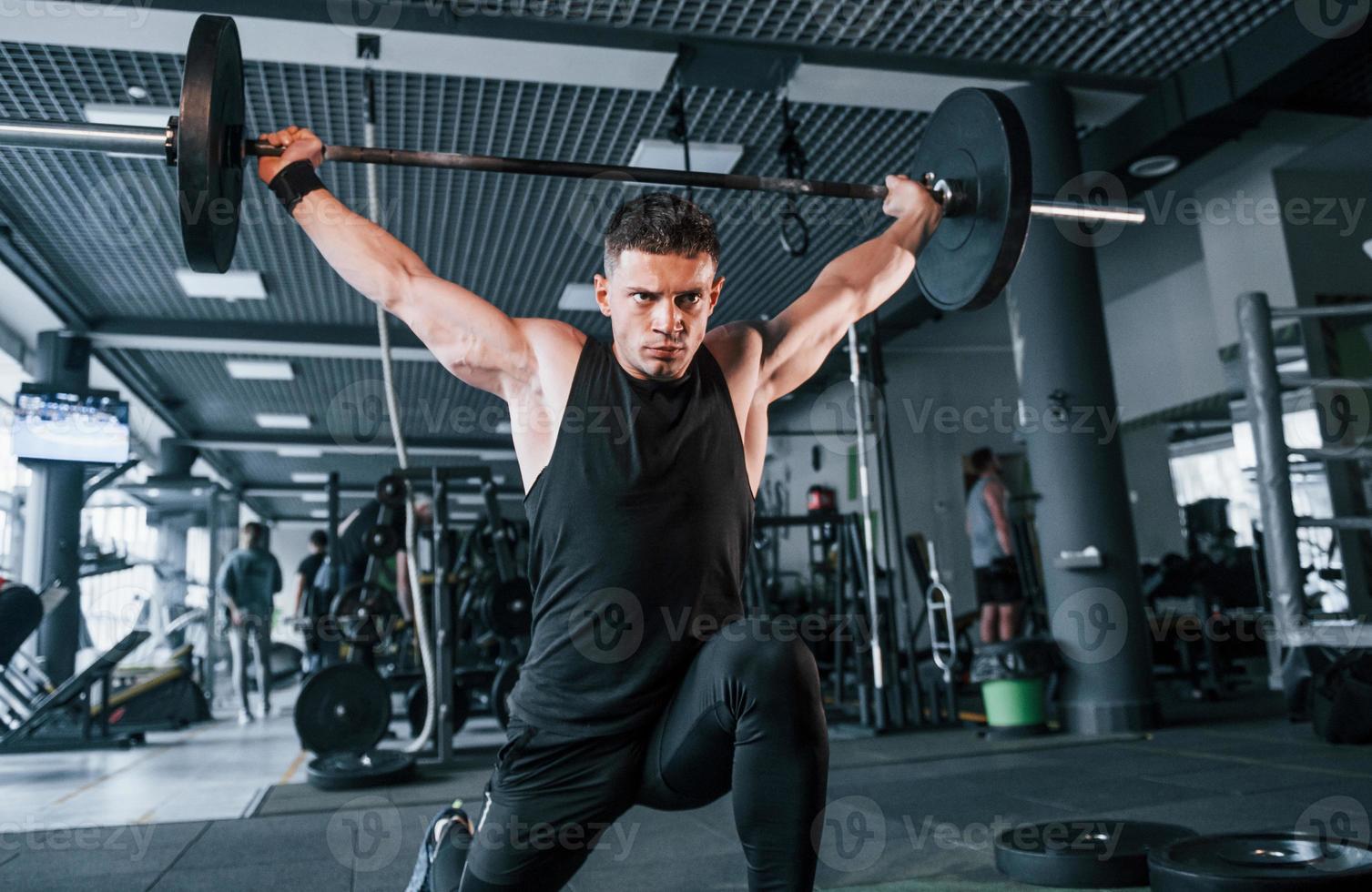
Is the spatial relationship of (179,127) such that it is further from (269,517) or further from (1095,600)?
(269,517)

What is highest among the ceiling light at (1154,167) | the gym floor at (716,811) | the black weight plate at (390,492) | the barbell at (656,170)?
the ceiling light at (1154,167)

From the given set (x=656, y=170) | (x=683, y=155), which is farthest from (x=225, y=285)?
(x=656, y=170)

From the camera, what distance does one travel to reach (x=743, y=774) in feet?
3.61

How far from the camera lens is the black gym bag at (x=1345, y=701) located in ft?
10.5

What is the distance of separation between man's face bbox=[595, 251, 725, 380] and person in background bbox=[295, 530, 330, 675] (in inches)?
154

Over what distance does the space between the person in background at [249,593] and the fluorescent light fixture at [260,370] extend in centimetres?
168

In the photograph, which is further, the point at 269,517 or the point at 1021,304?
the point at 269,517

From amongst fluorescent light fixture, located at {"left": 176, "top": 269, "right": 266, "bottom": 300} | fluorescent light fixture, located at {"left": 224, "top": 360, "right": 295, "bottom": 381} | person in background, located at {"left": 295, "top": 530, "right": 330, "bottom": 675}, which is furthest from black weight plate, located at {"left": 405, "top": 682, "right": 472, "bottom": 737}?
fluorescent light fixture, located at {"left": 224, "top": 360, "right": 295, "bottom": 381}

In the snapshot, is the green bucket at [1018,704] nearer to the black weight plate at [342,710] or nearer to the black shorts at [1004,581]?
the black shorts at [1004,581]

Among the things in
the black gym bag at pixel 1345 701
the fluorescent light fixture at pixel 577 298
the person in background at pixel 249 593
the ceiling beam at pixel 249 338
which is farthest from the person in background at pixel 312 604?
the black gym bag at pixel 1345 701

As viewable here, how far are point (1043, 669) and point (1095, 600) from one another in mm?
354

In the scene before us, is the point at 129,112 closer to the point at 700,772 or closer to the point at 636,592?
the point at 636,592

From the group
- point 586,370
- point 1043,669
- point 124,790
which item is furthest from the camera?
point 1043,669

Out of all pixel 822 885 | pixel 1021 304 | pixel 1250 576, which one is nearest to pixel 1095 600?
pixel 1021 304
